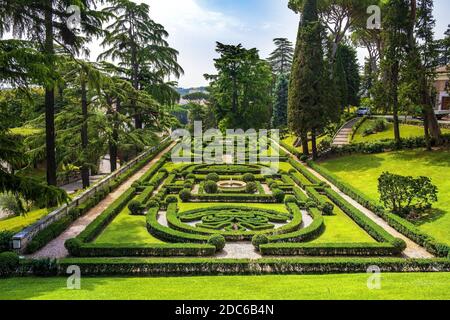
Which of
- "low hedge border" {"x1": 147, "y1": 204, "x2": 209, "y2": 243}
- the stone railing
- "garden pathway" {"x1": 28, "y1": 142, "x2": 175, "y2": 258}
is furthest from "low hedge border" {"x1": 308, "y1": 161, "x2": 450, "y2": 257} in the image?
the stone railing

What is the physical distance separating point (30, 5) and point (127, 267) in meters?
12.5

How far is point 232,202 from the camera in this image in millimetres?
21141

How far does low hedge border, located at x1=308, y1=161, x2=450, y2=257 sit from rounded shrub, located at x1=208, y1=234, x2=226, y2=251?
7.72 metres

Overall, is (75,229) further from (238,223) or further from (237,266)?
(237,266)

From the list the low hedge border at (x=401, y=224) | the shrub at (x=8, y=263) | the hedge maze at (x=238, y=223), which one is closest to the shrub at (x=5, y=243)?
the shrub at (x=8, y=263)

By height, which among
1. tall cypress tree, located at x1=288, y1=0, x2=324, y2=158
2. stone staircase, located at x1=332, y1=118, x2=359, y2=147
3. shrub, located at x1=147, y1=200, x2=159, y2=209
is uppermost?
tall cypress tree, located at x1=288, y1=0, x2=324, y2=158

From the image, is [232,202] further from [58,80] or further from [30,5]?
[30,5]

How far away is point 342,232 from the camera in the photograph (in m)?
16.0

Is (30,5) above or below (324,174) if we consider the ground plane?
above

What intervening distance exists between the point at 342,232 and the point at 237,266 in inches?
248

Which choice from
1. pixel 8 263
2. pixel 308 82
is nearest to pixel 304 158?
pixel 308 82

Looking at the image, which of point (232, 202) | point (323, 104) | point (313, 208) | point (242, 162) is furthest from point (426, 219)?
point (242, 162)

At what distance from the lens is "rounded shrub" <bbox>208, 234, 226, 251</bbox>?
13703 millimetres

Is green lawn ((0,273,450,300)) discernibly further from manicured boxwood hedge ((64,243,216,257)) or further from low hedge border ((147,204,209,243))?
low hedge border ((147,204,209,243))
